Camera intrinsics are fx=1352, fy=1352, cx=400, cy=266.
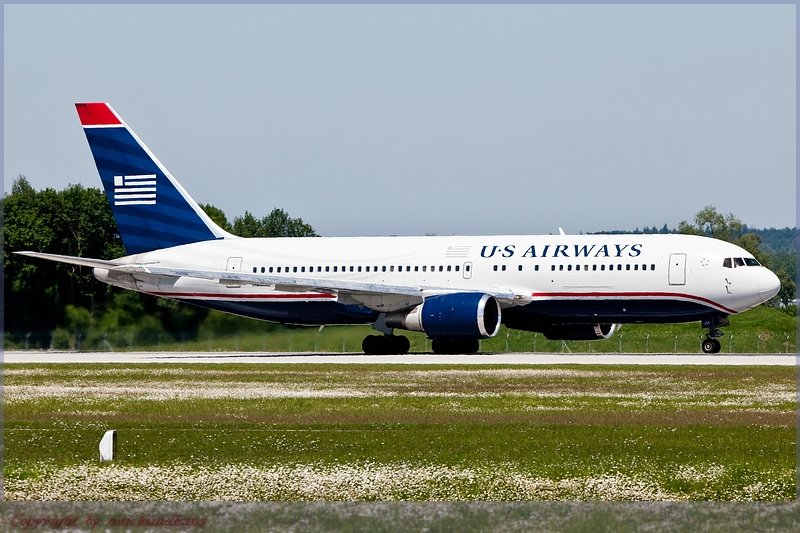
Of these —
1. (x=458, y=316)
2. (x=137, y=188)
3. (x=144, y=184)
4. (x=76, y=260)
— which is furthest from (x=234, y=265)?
(x=458, y=316)

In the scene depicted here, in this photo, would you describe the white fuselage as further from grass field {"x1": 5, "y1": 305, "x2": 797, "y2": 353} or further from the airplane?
grass field {"x1": 5, "y1": 305, "x2": 797, "y2": 353}

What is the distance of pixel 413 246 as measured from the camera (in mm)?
51875

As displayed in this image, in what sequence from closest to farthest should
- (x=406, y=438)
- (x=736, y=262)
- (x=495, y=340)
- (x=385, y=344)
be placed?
(x=406, y=438) < (x=736, y=262) < (x=385, y=344) < (x=495, y=340)

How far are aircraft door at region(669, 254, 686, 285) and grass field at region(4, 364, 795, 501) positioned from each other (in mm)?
12330

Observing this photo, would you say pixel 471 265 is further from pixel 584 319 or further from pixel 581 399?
pixel 581 399

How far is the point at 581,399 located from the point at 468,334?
19.3 m

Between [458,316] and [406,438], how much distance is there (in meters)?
26.5

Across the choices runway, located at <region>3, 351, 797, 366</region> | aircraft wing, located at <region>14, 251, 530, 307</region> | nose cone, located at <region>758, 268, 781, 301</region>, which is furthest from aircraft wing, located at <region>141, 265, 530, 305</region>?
nose cone, located at <region>758, 268, 781, 301</region>

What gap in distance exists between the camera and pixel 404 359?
1789 inches

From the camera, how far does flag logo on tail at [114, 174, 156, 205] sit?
54.4m

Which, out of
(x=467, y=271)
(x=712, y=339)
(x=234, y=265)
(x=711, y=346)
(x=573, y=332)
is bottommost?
(x=711, y=346)

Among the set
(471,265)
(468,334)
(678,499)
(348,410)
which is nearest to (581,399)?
(348,410)

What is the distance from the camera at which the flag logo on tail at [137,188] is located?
54.4 m

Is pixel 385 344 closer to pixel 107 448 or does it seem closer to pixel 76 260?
pixel 76 260
